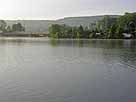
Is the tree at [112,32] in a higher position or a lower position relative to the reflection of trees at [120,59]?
higher

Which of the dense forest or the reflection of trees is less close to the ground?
the dense forest

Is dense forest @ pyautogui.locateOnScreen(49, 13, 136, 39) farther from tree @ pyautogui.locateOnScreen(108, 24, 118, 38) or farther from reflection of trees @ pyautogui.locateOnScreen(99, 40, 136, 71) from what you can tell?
reflection of trees @ pyautogui.locateOnScreen(99, 40, 136, 71)

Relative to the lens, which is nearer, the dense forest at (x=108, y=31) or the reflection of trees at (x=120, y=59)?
the reflection of trees at (x=120, y=59)

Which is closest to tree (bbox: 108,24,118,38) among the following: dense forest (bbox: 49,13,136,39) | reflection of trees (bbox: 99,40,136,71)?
dense forest (bbox: 49,13,136,39)

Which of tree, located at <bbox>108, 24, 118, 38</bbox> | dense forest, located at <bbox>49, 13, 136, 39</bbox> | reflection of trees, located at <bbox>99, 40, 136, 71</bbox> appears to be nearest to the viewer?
reflection of trees, located at <bbox>99, 40, 136, 71</bbox>

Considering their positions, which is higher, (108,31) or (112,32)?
(108,31)

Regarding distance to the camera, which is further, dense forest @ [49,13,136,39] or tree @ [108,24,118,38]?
dense forest @ [49,13,136,39]

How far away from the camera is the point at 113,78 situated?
17672 mm

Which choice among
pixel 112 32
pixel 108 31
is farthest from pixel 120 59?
pixel 108 31

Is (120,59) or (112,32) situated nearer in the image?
(120,59)

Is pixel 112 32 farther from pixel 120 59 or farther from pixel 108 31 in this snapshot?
pixel 120 59

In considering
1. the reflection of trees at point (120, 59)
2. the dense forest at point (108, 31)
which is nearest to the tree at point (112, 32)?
the dense forest at point (108, 31)

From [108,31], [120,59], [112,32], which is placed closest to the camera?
[120,59]

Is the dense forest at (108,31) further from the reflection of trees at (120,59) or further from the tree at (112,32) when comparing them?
the reflection of trees at (120,59)
